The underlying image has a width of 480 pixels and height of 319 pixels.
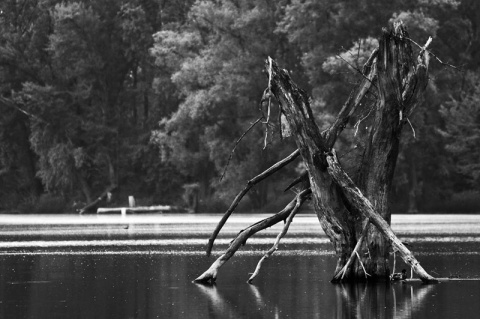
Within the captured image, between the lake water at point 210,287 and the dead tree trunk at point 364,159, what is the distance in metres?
0.69

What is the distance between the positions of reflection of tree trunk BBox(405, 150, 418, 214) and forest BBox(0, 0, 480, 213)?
11cm

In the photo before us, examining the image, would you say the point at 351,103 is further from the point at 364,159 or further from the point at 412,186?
the point at 412,186

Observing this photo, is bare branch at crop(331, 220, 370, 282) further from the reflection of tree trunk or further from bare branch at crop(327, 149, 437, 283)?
the reflection of tree trunk

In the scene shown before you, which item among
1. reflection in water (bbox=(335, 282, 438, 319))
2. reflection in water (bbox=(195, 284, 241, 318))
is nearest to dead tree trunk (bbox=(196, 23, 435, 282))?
reflection in water (bbox=(335, 282, 438, 319))

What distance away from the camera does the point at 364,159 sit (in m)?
21.3

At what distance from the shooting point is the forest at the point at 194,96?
6712 cm

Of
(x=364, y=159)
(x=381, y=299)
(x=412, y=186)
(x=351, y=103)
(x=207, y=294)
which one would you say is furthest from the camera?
(x=412, y=186)

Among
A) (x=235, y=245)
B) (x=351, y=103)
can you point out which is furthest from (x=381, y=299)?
(x=351, y=103)

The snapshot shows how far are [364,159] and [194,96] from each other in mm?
53892

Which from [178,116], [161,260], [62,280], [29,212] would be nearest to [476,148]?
[178,116]

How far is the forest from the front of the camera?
67.1m

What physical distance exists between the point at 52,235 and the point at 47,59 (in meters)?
44.5

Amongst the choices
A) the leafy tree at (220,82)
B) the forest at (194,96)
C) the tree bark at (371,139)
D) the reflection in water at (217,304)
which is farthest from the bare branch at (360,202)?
the leafy tree at (220,82)

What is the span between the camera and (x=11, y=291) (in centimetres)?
1961
